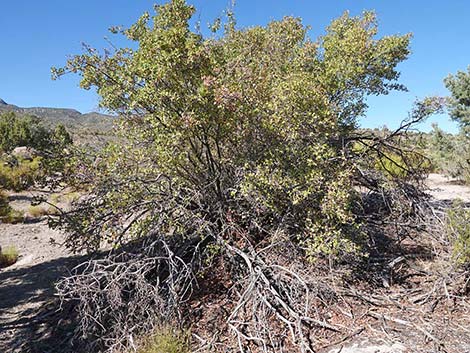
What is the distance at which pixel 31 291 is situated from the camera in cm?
586

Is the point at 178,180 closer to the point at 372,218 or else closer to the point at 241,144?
the point at 241,144

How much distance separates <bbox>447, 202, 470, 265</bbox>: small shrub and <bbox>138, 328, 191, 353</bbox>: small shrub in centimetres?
318

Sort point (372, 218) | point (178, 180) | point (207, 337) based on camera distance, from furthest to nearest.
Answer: point (372, 218) < point (178, 180) < point (207, 337)

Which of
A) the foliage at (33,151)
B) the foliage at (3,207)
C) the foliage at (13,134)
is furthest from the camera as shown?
the foliage at (13,134)

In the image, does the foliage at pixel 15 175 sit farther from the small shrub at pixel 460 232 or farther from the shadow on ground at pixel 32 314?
the small shrub at pixel 460 232

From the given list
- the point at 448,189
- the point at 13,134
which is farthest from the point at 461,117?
the point at 13,134

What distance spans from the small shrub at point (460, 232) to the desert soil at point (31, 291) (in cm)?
138

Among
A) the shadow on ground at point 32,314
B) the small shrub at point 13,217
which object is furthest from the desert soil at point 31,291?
the small shrub at point 13,217

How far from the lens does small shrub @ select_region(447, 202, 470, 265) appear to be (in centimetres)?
401

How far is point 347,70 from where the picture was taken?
18.2 feet

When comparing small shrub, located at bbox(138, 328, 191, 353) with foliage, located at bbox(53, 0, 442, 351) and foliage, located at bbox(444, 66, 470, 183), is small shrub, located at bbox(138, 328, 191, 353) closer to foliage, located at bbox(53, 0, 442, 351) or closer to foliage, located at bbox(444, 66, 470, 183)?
foliage, located at bbox(53, 0, 442, 351)

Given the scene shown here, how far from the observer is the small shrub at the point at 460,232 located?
4.01m

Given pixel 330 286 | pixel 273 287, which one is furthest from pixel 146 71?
pixel 330 286

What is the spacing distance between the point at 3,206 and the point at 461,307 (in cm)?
1132
